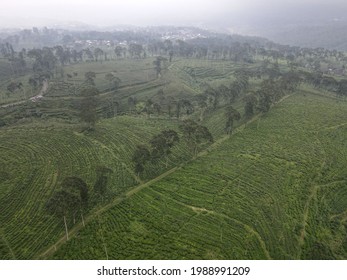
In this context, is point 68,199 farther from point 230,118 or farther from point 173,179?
point 230,118

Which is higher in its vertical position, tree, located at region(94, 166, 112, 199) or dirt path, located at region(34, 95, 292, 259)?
tree, located at region(94, 166, 112, 199)

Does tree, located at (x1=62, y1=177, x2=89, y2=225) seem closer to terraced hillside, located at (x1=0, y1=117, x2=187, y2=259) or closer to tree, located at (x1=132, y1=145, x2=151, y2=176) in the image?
terraced hillside, located at (x1=0, y1=117, x2=187, y2=259)

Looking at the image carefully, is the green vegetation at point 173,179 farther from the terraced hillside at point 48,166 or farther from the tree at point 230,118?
the tree at point 230,118

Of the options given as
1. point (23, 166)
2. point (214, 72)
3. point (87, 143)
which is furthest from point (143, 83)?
point (23, 166)

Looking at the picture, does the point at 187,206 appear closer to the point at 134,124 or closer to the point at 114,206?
the point at 114,206

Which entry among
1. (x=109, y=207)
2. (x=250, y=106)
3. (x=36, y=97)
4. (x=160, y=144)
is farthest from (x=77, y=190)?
(x=36, y=97)

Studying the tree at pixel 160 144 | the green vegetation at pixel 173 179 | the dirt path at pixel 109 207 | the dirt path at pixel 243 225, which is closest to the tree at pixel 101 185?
the green vegetation at pixel 173 179

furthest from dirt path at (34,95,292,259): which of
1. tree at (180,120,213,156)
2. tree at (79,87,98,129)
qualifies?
tree at (79,87,98,129)

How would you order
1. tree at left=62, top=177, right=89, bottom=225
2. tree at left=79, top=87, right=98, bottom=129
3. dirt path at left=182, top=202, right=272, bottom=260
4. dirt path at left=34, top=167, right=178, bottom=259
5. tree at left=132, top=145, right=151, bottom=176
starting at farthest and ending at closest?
tree at left=79, top=87, right=98, bottom=129
tree at left=132, top=145, right=151, bottom=176
tree at left=62, top=177, right=89, bottom=225
dirt path at left=182, top=202, right=272, bottom=260
dirt path at left=34, top=167, right=178, bottom=259
